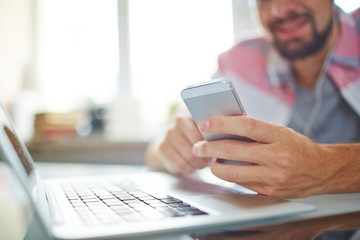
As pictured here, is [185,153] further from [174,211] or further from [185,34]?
[185,34]

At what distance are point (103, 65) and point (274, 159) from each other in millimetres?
1887

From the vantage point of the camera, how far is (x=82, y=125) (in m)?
2.10

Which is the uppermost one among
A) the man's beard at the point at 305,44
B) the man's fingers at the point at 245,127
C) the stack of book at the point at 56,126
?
the man's beard at the point at 305,44

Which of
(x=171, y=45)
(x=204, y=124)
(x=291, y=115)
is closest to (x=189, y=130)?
(x=204, y=124)

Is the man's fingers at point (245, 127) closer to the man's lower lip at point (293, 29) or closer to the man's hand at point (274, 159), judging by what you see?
the man's hand at point (274, 159)

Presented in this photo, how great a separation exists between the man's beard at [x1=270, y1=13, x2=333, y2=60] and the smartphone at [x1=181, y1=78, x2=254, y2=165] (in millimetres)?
739

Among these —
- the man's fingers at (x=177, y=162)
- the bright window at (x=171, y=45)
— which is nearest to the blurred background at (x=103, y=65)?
the bright window at (x=171, y=45)

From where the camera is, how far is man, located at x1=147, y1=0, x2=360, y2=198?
0.47 m

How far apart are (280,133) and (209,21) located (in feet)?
4.70

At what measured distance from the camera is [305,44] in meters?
1.08

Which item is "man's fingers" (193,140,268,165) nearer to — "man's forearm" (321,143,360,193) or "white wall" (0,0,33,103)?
"man's forearm" (321,143,360,193)

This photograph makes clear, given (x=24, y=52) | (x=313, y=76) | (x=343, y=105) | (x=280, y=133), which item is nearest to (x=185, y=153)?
(x=280, y=133)

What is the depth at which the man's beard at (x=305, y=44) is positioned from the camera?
1060 millimetres

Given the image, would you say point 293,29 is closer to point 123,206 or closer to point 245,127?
point 245,127
